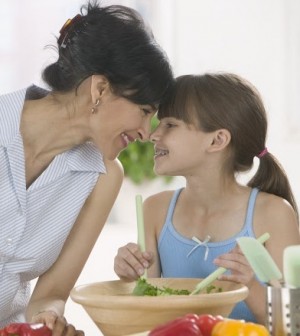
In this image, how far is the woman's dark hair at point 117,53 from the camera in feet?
6.07

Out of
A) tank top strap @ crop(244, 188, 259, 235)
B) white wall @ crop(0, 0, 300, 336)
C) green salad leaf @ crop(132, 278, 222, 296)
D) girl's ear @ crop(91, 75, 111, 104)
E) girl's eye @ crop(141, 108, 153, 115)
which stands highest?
girl's ear @ crop(91, 75, 111, 104)

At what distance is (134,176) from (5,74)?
1.28 m

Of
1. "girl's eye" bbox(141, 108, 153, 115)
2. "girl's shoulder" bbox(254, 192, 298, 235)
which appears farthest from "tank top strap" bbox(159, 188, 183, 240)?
"girl's eye" bbox(141, 108, 153, 115)

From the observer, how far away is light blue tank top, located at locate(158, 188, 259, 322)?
208 centimetres

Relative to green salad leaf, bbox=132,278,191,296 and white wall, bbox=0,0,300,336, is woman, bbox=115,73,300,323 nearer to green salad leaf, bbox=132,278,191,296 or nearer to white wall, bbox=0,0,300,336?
green salad leaf, bbox=132,278,191,296

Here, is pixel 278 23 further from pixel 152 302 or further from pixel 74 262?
pixel 152 302

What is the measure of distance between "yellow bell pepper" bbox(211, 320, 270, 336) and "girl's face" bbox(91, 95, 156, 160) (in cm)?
82

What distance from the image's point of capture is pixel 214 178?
7.04 ft

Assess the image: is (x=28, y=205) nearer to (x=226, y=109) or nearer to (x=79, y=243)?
(x=79, y=243)

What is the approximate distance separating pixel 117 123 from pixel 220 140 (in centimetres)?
31

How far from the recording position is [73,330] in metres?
1.58

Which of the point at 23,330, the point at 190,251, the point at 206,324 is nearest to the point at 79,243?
the point at 190,251

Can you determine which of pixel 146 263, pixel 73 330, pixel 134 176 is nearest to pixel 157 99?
pixel 146 263

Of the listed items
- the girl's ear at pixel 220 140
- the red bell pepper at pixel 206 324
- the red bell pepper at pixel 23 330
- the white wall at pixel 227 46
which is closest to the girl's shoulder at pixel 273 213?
the girl's ear at pixel 220 140
